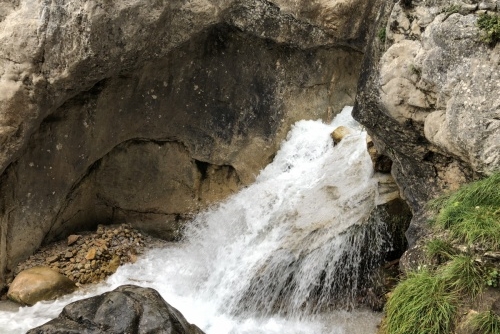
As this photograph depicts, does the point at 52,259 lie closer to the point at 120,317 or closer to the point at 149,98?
the point at 149,98

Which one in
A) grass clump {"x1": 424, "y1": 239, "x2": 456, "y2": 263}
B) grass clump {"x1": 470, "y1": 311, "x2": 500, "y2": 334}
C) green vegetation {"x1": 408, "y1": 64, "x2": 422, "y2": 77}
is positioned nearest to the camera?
grass clump {"x1": 470, "y1": 311, "x2": 500, "y2": 334}

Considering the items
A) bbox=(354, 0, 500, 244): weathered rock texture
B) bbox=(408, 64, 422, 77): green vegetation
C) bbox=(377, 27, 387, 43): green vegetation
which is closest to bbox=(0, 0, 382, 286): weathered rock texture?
bbox=(377, 27, 387, 43): green vegetation

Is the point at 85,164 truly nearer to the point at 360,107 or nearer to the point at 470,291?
the point at 360,107

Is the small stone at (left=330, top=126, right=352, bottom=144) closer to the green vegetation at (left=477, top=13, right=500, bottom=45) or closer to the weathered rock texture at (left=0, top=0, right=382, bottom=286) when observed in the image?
the weathered rock texture at (left=0, top=0, right=382, bottom=286)

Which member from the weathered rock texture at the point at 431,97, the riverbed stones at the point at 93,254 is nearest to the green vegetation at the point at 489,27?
the weathered rock texture at the point at 431,97

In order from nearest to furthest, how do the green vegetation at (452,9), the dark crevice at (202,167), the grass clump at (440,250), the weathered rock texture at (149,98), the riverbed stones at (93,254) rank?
the grass clump at (440,250) < the green vegetation at (452,9) < the weathered rock texture at (149,98) < the riverbed stones at (93,254) < the dark crevice at (202,167)

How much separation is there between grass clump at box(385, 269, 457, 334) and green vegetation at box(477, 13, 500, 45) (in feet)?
7.75

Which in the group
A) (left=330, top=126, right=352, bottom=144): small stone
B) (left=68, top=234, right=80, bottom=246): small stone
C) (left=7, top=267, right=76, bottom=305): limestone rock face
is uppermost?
(left=330, top=126, right=352, bottom=144): small stone

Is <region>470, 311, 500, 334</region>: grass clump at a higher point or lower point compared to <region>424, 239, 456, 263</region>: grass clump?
lower

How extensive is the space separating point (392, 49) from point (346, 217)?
227cm

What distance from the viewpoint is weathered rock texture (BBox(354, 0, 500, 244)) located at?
554cm

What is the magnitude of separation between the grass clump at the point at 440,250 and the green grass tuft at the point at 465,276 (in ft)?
0.65

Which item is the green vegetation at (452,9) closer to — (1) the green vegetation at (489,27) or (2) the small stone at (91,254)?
(1) the green vegetation at (489,27)

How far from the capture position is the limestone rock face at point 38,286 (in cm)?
767
